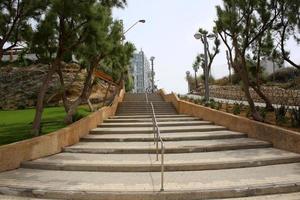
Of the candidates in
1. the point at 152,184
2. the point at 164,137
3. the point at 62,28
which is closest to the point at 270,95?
the point at 164,137

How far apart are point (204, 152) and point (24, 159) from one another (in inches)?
185

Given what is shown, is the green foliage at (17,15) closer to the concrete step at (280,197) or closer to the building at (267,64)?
the concrete step at (280,197)

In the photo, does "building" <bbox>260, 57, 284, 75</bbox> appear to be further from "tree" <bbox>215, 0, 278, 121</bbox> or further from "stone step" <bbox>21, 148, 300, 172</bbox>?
"stone step" <bbox>21, 148, 300, 172</bbox>

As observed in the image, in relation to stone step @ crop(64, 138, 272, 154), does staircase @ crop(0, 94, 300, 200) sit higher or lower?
lower

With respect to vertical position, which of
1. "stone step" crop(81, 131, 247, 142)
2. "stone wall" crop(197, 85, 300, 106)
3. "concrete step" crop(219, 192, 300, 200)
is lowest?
"concrete step" crop(219, 192, 300, 200)

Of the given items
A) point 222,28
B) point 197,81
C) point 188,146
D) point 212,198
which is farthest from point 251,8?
point 197,81

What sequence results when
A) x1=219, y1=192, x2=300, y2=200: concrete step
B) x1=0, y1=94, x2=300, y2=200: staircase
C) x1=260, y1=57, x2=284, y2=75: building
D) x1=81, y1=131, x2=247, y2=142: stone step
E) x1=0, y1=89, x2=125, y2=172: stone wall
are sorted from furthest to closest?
x1=260, y1=57, x2=284, y2=75: building → x1=81, y1=131, x2=247, y2=142: stone step → x1=0, y1=89, x2=125, y2=172: stone wall → x1=0, y1=94, x2=300, y2=200: staircase → x1=219, y1=192, x2=300, y2=200: concrete step

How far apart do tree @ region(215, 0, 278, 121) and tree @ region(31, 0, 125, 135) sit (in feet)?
14.6

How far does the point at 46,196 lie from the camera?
23.6 feet

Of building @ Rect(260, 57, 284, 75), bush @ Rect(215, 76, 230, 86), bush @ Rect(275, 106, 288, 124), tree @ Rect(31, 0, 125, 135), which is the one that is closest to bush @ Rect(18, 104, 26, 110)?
tree @ Rect(31, 0, 125, 135)

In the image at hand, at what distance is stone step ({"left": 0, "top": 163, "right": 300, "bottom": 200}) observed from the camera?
7.01 metres

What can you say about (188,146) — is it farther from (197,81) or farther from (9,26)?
(197,81)

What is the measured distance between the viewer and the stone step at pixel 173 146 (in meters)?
10.5

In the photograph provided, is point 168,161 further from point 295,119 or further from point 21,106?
point 21,106
